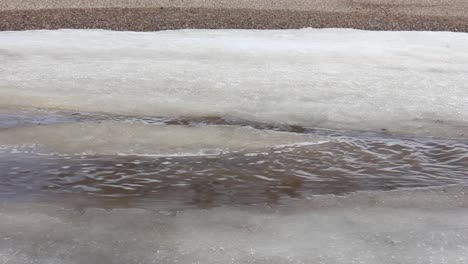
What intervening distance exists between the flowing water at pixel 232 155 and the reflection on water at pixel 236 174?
1 cm

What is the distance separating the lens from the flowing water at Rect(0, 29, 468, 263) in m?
3.56

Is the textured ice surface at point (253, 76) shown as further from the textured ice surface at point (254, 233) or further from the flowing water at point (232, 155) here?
the textured ice surface at point (254, 233)

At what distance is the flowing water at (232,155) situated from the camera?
140 inches

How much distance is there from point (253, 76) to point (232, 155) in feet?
7.81

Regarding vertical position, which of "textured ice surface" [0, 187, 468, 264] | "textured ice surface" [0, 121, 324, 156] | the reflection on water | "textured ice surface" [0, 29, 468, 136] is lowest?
"textured ice surface" [0, 187, 468, 264]

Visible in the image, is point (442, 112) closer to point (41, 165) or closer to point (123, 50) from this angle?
point (41, 165)

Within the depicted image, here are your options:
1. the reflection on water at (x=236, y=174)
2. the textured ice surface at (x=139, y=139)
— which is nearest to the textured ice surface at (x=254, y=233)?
the reflection on water at (x=236, y=174)

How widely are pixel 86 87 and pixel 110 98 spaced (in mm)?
456

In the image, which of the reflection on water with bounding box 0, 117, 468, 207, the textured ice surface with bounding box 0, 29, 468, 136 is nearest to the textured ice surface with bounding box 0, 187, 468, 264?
the reflection on water with bounding box 0, 117, 468, 207

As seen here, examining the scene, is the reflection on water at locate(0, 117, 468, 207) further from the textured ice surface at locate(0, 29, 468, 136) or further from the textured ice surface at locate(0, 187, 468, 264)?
the textured ice surface at locate(0, 29, 468, 136)

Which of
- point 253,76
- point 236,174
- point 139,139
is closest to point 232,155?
point 236,174

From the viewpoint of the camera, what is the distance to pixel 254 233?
366 centimetres

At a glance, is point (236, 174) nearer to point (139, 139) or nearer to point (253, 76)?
point (139, 139)

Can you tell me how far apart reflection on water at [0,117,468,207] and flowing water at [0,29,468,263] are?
0.05ft
